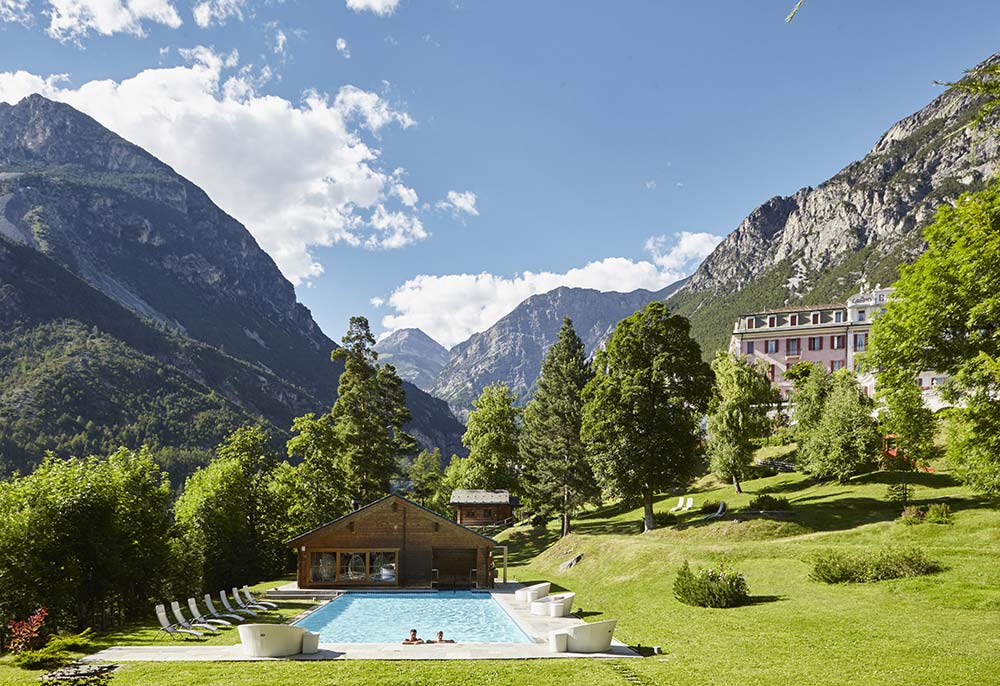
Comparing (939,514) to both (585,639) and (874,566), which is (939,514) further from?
(585,639)

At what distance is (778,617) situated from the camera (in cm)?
1745

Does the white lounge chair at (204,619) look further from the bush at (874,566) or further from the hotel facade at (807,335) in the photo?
the hotel facade at (807,335)

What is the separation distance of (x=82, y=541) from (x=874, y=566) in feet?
87.5

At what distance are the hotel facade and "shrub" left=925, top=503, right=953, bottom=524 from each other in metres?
47.6

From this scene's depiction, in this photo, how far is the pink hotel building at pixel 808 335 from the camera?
7481cm

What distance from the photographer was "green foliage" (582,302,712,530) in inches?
1404

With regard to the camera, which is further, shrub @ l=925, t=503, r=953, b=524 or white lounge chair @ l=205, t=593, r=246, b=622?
shrub @ l=925, t=503, r=953, b=524

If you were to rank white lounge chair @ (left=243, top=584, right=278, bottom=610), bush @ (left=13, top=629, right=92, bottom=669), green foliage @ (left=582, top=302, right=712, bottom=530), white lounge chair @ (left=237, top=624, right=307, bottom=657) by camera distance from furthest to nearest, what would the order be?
green foliage @ (left=582, top=302, right=712, bottom=530) < white lounge chair @ (left=243, top=584, right=278, bottom=610) < white lounge chair @ (left=237, top=624, right=307, bottom=657) < bush @ (left=13, top=629, right=92, bottom=669)

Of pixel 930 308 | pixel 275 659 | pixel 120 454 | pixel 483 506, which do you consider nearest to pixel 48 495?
pixel 120 454

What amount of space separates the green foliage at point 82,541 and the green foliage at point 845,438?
1438 inches

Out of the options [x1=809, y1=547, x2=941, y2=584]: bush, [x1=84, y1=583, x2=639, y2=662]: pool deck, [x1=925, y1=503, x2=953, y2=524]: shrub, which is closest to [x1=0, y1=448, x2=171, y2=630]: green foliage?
[x1=84, y1=583, x2=639, y2=662]: pool deck

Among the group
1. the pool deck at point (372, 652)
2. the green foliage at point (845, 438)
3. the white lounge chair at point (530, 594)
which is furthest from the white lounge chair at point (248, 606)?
the green foliage at point (845, 438)

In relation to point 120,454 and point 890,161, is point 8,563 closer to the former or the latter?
point 120,454

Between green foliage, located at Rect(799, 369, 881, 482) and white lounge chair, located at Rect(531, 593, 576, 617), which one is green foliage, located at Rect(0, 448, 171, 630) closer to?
white lounge chair, located at Rect(531, 593, 576, 617)
